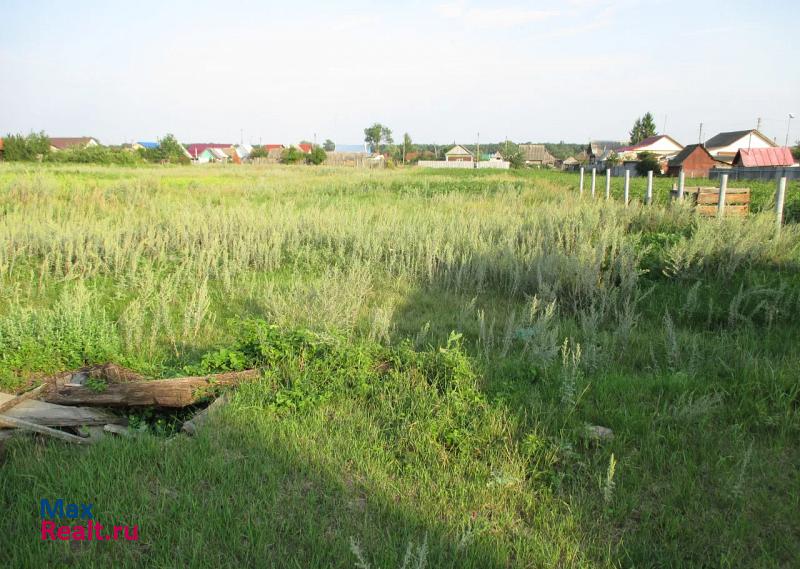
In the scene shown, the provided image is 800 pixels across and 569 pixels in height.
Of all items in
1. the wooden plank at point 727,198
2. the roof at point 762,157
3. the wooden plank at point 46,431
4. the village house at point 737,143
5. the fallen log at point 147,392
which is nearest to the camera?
the wooden plank at point 46,431

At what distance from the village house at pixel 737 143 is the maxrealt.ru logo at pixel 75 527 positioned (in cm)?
7300

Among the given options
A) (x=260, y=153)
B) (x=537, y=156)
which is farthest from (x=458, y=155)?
(x=260, y=153)

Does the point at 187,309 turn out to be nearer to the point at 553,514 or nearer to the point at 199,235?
the point at 553,514

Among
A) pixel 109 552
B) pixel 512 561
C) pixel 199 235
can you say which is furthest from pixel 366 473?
pixel 199 235

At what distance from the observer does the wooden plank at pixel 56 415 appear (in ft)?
12.2

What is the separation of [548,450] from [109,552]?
7.83 feet

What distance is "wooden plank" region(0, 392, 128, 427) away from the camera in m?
3.71

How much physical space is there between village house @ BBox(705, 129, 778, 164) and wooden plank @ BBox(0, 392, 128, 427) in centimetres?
7234

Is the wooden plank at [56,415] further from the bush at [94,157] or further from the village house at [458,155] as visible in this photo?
the village house at [458,155]

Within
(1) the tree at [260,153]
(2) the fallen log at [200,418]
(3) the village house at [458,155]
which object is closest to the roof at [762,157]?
(2) the fallen log at [200,418]

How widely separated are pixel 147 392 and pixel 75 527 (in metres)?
1.34

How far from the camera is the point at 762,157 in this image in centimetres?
5031

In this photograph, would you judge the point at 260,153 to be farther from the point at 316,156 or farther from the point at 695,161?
the point at 695,161

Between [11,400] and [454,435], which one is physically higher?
[11,400]
